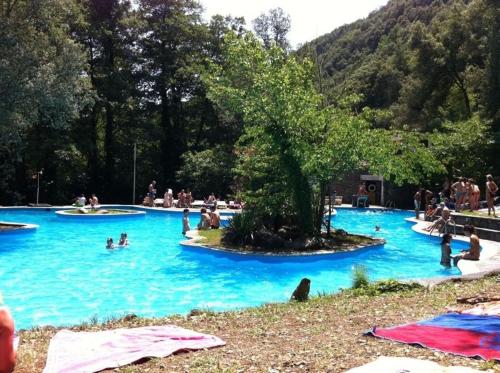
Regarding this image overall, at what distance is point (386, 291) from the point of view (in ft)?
28.8

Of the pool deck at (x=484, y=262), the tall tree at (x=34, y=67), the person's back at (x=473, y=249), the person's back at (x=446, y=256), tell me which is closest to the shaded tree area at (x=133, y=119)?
the tall tree at (x=34, y=67)

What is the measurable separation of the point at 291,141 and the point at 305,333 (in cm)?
1074

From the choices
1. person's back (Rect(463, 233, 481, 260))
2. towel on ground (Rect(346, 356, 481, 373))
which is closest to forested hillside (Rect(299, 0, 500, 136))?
person's back (Rect(463, 233, 481, 260))

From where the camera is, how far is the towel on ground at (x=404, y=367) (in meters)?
4.17

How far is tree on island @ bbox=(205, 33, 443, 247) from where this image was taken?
16188 millimetres

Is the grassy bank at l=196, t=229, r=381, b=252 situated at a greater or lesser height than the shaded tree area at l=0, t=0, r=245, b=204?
lesser

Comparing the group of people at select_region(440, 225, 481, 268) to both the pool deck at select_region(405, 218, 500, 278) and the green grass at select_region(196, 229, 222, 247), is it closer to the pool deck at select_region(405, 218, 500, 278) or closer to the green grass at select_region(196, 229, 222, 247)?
the pool deck at select_region(405, 218, 500, 278)

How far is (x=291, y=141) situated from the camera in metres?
16.2

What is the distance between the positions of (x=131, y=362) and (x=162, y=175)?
3537cm

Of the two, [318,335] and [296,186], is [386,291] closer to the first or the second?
[318,335]

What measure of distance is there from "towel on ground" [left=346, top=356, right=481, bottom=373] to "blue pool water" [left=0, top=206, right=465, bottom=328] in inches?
261

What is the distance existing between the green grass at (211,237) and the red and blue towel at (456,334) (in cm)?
1127

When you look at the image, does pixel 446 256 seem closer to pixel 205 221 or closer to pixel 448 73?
pixel 205 221

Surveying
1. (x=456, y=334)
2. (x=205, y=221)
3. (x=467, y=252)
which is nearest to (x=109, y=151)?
(x=205, y=221)
